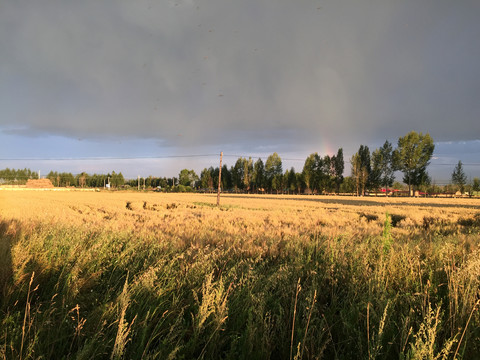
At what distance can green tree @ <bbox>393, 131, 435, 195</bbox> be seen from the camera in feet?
233

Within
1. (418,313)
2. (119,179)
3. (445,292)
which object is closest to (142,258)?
(418,313)

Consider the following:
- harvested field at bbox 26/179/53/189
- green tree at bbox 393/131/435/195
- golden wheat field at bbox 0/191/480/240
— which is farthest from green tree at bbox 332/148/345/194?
harvested field at bbox 26/179/53/189

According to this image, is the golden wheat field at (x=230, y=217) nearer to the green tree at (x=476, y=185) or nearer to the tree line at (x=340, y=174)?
the tree line at (x=340, y=174)

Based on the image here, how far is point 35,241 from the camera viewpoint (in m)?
4.88

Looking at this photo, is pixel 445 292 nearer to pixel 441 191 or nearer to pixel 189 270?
pixel 189 270

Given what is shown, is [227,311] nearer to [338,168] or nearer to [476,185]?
[338,168]

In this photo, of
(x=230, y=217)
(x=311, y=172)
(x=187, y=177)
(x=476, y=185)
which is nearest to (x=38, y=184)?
(x=187, y=177)

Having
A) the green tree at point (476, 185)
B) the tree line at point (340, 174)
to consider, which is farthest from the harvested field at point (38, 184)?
the green tree at point (476, 185)

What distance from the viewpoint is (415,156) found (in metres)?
71.2

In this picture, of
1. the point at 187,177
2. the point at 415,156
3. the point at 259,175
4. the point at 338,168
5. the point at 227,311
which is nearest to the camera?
the point at 227,311

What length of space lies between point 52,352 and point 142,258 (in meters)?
2.76

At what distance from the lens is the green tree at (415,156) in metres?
71.0

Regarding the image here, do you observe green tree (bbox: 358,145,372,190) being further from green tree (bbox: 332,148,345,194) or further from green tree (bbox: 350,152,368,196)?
green tree (bbox: 332,148,345,194)

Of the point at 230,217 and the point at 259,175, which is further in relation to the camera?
the point at 259,175
